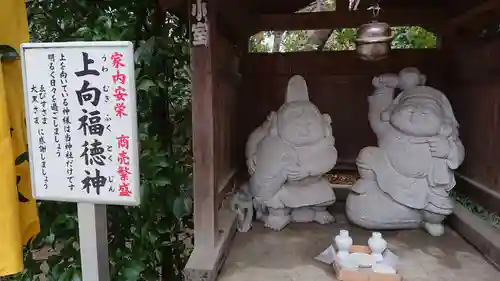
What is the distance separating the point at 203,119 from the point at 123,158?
3.00 ft

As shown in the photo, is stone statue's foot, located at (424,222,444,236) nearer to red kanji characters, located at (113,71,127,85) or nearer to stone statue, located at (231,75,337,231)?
stone statue, located at (231,75,337,231)

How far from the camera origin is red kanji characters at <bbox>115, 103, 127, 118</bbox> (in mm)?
1461

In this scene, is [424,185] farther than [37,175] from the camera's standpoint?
Yes

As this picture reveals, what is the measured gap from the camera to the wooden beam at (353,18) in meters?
3.81

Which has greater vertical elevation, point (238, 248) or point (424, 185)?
point (424, 185)

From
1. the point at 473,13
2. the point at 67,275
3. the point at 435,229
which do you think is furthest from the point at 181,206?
the point at 473,13

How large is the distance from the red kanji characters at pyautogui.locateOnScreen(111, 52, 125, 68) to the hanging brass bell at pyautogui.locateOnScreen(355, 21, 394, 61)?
173 cm

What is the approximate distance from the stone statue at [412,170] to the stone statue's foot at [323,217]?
0.21 m

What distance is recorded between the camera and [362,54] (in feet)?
9.18

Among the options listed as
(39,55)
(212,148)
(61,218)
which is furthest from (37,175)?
A: (212,148)

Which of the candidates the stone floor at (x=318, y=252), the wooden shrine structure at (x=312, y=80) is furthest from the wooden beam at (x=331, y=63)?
the stone floor at (x=318, y=252)

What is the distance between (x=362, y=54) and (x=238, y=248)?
4.89ft

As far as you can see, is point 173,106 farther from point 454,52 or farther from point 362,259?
point 454,52

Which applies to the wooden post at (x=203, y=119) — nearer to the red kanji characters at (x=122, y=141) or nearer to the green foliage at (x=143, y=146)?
the green foliage at (x=143, y=146)
